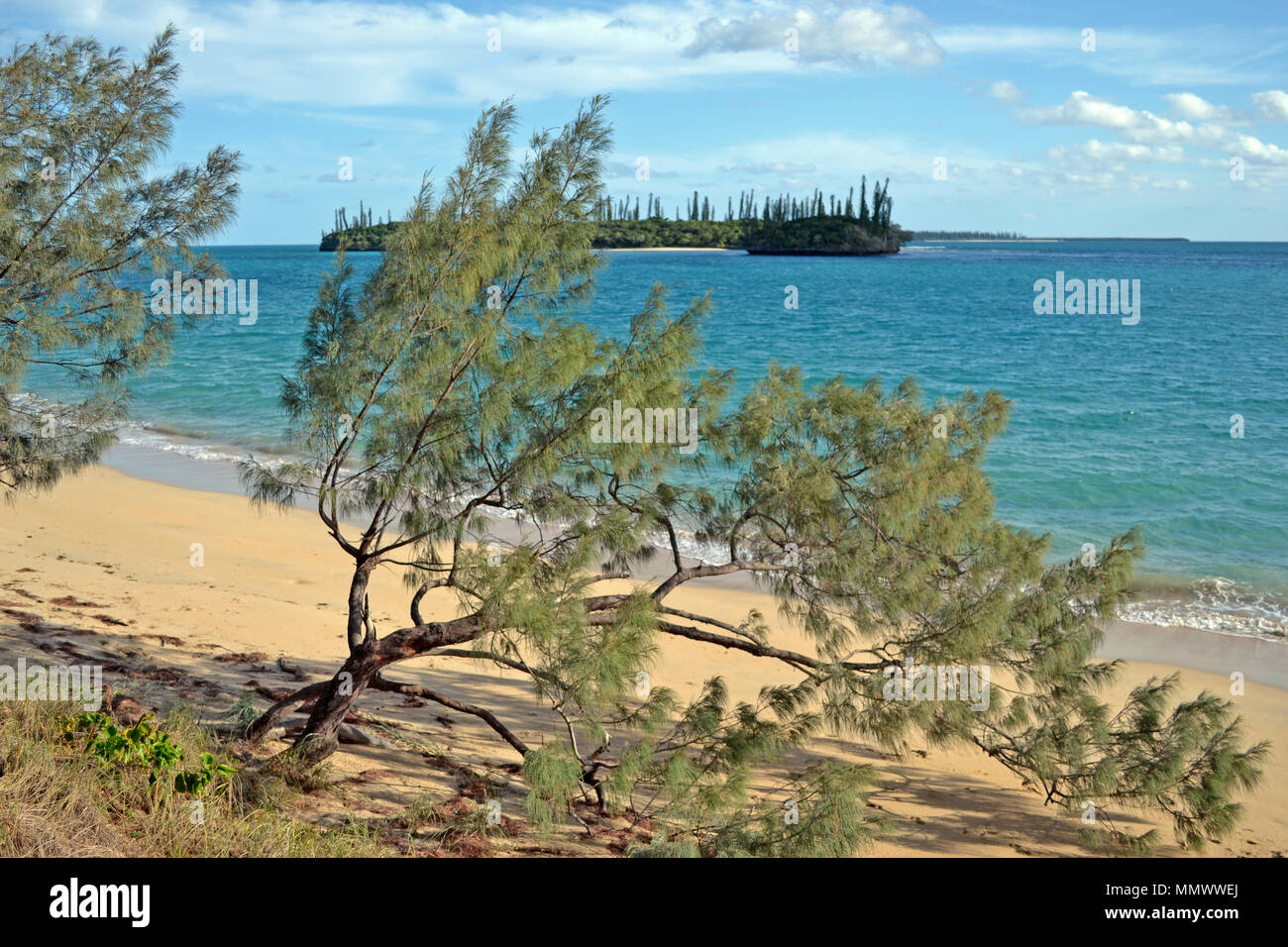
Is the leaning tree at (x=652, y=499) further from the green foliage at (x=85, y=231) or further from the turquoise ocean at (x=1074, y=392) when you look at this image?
the green foliage at (x=85, y=231)

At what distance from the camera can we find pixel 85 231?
22.7 ft

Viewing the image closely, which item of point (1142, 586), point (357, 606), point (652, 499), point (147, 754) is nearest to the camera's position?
point (147, 754)

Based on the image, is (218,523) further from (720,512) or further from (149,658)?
(720,512)

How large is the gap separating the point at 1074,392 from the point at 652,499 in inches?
1012

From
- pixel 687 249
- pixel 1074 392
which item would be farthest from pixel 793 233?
pixel 1074 392

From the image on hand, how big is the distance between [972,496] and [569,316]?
2.75 meters

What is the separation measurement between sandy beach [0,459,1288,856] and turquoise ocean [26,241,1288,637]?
6.19 ft

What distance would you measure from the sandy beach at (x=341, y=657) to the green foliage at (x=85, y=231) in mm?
1819

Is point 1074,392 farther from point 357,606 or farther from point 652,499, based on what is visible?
point 357,606

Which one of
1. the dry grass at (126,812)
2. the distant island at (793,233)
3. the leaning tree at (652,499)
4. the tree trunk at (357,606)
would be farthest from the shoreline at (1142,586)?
the distant island at (793,233)

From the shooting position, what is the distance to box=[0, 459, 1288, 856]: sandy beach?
6703mm

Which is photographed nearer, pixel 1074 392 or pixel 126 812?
pixel 126 812

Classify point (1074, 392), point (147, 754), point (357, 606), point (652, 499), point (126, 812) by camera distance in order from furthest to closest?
point (1074, 392) → point (357, 606) → point (652, 499) → point (147, 754) → point (126, 812)

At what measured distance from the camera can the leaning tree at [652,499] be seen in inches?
225
